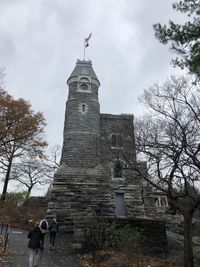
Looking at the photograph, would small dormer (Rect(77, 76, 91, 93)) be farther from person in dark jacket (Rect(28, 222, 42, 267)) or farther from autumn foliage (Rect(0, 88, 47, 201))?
person in dark jacket (Rect(28, 222, 42, 267))

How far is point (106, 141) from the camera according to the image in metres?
24.0

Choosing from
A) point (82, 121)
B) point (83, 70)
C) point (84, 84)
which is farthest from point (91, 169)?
point (83, 70)

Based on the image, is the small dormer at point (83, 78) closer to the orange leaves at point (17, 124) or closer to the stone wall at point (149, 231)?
the orange leaves at point (17, 124)

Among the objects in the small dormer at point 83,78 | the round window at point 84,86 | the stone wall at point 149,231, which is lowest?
the stone wall at point 149,231

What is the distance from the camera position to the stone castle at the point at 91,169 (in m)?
19.8

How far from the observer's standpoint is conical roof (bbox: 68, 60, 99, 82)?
1042 inches

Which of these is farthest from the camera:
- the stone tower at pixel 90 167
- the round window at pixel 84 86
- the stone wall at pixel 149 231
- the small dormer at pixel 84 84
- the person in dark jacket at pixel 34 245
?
the round window at pixel 84 86

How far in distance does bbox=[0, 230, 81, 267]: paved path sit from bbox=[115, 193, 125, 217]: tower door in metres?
6.87

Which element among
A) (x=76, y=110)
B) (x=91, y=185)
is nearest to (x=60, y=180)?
(x=91, y=185)

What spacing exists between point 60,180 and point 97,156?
376 centimetres

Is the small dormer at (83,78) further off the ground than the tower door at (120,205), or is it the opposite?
the small dormer at (83,78)

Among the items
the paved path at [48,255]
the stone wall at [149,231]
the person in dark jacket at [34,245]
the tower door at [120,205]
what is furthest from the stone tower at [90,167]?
the person in dark jacket at [34,245]

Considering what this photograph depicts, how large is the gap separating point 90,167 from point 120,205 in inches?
158

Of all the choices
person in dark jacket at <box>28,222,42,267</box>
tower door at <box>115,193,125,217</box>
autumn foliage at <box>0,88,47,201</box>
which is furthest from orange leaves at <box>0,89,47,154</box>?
person in dark jacket at <box>28,222,42,267</box>
